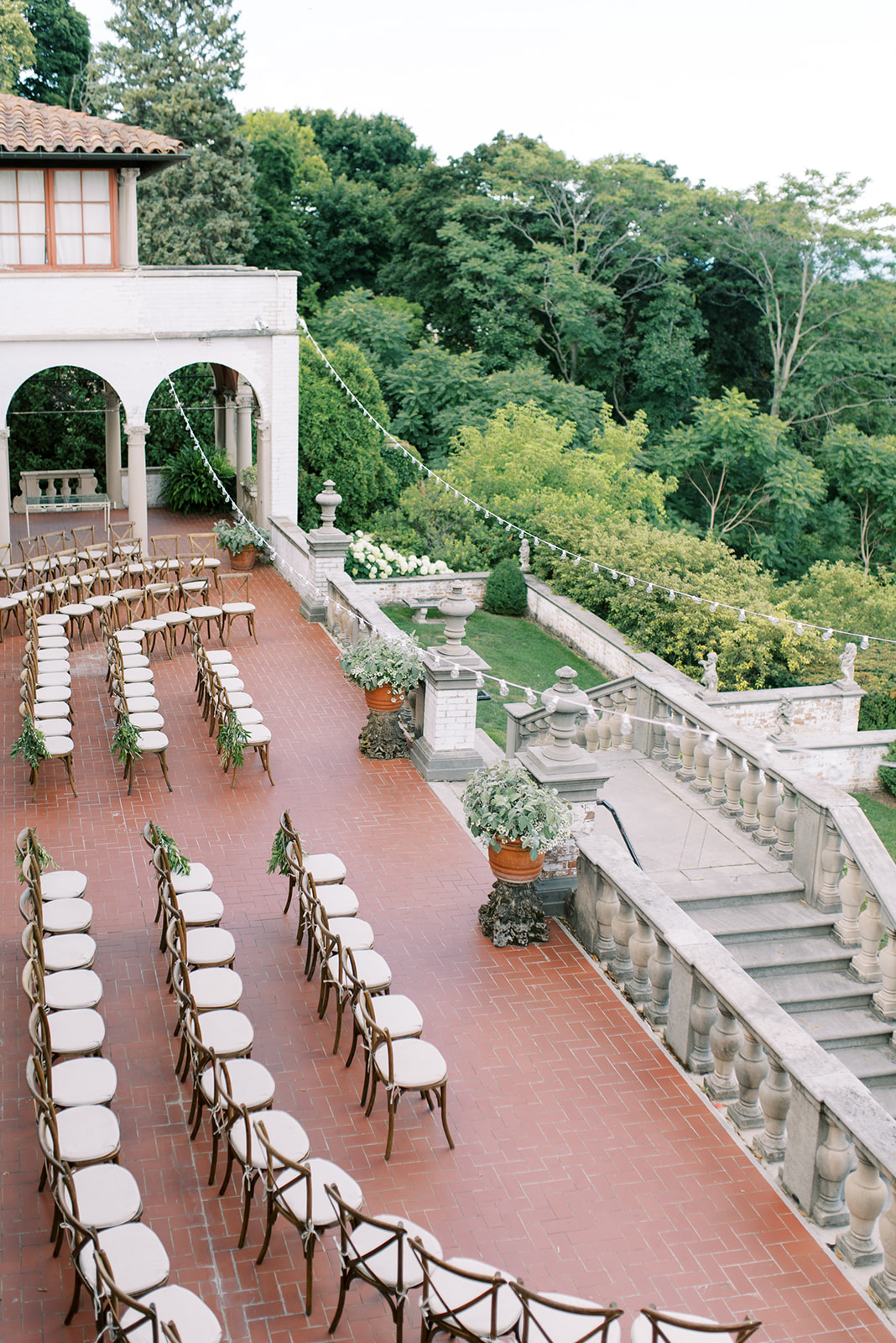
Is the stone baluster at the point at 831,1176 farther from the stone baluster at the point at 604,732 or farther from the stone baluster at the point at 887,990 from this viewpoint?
the stone baluster at the point at 604,732

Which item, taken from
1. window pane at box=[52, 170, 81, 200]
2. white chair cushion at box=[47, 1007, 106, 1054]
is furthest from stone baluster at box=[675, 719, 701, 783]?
window pane at box=[52, 170, 81, 200]

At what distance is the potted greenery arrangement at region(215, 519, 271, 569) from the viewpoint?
21.8 m

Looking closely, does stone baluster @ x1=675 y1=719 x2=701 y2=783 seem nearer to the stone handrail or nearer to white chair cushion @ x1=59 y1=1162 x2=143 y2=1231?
the stone handrail

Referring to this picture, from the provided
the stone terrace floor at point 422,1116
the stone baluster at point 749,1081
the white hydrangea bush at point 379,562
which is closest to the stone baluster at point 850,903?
the stone terrace floor at point 422,1116

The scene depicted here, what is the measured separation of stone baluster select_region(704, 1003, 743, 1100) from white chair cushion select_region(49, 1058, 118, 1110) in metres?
3.75

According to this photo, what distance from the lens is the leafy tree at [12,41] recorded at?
3887 cm

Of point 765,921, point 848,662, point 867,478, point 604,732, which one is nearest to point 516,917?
point 765,921

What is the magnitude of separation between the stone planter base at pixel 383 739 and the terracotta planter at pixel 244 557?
318 inches

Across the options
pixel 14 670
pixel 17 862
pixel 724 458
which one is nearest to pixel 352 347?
pixel 724 458

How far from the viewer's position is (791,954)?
38.4ft

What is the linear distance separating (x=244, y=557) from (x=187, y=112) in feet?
Answer: 93.0

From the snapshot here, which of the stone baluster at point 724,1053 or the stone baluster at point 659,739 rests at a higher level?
the stone baluster at point 659,739

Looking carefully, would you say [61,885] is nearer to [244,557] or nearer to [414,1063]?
[414,1063]

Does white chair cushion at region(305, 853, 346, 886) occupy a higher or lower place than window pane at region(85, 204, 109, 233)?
lower
